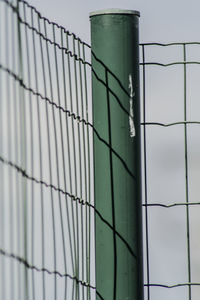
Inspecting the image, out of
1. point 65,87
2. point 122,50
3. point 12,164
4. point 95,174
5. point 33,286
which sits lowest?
point 33,286

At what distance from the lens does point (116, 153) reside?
7.75 ft

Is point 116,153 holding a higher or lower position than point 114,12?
lower

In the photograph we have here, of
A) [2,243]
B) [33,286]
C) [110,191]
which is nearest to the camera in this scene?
[2,243]

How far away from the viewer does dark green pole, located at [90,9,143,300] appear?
7.73ft

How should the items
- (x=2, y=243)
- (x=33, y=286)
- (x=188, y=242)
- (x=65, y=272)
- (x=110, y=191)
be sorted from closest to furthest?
(x=2, y=243)
(x=33, y=286)
(x=65, y=272)
(x=110, y=191)
(x=188, y=242)

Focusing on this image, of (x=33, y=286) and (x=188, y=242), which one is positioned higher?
(x=188, y=242)

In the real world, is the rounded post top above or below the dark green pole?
above

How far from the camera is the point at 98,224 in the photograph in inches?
94.3

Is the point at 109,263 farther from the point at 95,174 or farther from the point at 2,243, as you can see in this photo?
the point at 2,243

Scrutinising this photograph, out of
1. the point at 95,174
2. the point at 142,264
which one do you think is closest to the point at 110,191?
the point at 95,174

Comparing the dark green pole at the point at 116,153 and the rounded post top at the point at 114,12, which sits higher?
the rounded post top at the point at 114,12

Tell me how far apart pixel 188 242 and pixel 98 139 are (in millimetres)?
543

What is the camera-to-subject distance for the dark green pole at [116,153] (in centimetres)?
236

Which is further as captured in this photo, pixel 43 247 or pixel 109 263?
pixel 109 263
